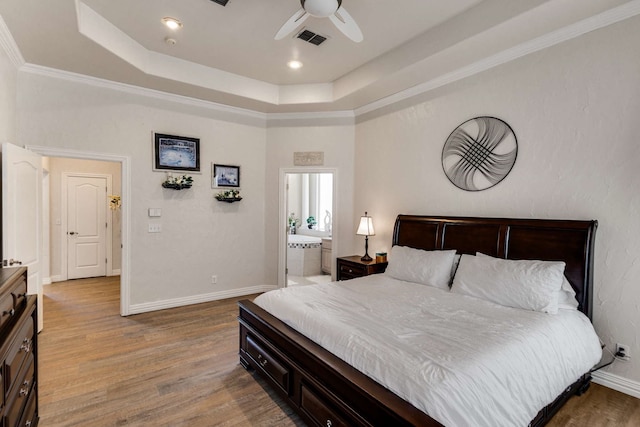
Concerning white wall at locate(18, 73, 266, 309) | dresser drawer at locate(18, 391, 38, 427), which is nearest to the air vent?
white wall at locate(18, 73, 266, 309)

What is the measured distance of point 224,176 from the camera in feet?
15.7

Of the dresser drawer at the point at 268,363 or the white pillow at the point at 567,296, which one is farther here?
the white pillow at the point at 567,296

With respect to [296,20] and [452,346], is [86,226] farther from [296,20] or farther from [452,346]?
[452,346]

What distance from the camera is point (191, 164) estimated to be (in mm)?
4480

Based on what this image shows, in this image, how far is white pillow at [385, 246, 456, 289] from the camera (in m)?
3.12

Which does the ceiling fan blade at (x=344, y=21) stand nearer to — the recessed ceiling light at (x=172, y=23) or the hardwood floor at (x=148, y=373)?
the recessed ceiling light at (x=172, y=23)

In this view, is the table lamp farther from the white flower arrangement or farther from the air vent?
the air vent

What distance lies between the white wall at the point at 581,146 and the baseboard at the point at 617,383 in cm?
3

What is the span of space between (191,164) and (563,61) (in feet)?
14.3

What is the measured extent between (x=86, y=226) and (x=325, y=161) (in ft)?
16.2

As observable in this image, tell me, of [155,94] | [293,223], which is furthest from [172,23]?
[293,223]

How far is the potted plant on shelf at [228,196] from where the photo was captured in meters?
4.71

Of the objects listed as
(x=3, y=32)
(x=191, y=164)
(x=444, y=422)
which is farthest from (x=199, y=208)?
(x=444, y=422)

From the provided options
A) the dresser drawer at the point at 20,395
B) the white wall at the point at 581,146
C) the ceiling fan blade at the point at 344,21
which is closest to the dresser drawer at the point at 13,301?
the dresser drawer at the point at 20,395
